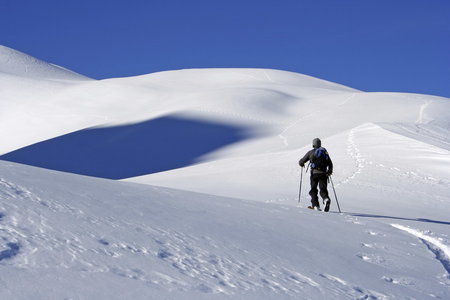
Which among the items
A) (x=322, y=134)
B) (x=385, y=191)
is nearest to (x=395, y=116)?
(x=322, y=134)

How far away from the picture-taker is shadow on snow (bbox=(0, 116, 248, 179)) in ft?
108

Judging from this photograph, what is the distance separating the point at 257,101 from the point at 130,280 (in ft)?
146

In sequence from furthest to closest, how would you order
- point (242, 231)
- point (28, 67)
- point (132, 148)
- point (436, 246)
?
point (28, 67) < point (132, 148) < point (436, 246) < point (242, 231)

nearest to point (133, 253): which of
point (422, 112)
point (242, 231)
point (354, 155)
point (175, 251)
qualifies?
point (175, 251)

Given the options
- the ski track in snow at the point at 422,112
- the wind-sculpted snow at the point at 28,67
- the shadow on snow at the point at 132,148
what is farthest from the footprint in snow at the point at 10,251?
the wind-sculpted snow at the point at 28,67

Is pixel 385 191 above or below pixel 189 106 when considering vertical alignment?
below

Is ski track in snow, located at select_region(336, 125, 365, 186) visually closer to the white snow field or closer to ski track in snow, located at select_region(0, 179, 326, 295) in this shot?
the white snow field

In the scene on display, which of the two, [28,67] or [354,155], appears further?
[28,67]

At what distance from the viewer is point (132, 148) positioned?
36.2 meters

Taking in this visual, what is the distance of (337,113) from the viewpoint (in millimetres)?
45500

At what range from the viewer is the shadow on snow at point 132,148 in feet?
108

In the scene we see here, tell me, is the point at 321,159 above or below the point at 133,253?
above

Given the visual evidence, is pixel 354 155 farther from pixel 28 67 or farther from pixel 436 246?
pixel 28 67

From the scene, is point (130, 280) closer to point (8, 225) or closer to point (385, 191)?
point (8, 225)
